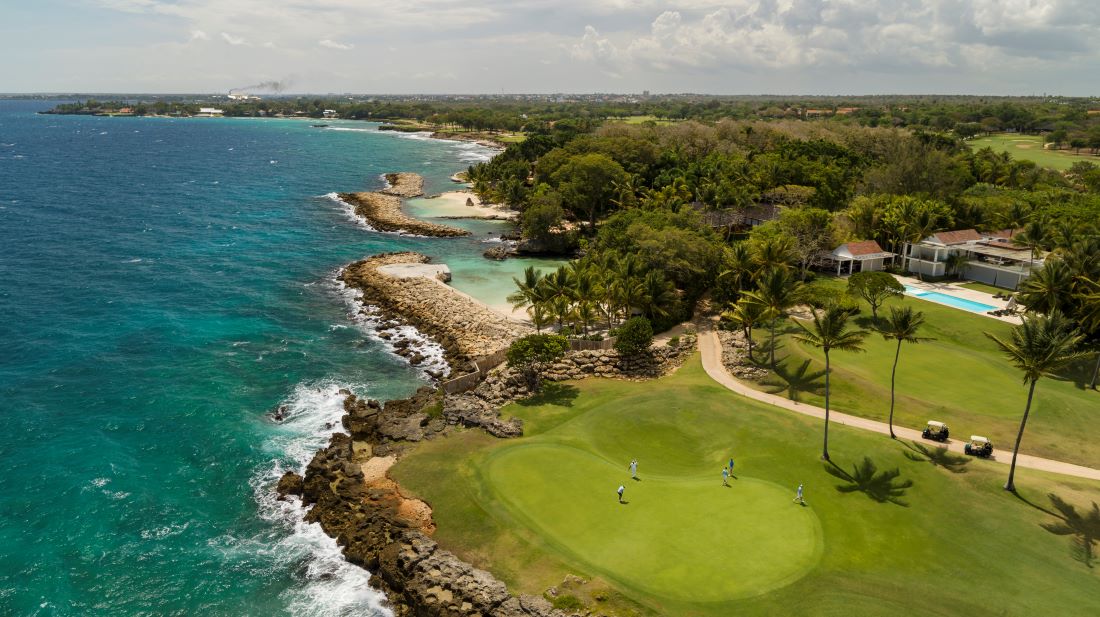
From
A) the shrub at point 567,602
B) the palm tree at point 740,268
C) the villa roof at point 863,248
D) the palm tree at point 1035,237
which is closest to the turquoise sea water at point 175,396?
the shrub at point 567,602

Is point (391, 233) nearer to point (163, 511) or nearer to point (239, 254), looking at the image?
point (239, 254)

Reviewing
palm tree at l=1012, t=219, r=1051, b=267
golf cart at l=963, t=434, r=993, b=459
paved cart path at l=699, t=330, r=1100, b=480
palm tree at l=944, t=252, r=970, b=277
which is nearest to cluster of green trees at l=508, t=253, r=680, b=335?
paved cart path at l=699, t=330, r=1100, b=480

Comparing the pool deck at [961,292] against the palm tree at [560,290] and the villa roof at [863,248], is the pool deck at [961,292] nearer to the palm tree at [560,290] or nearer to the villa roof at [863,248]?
the villa roof at [863,248]

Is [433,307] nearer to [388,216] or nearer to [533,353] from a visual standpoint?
[533,353]

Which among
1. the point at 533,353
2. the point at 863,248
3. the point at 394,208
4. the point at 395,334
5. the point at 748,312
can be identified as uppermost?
the point at 394,208

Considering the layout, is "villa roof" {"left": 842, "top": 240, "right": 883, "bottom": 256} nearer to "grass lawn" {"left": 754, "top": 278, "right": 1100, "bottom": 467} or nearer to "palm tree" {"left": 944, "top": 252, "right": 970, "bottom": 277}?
"palm tree" {"left": 944, "top": 252, "right": 970, "bottom": 277}

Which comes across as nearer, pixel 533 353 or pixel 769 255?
pixel 533 353

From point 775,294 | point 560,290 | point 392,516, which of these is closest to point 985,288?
point 775,294
